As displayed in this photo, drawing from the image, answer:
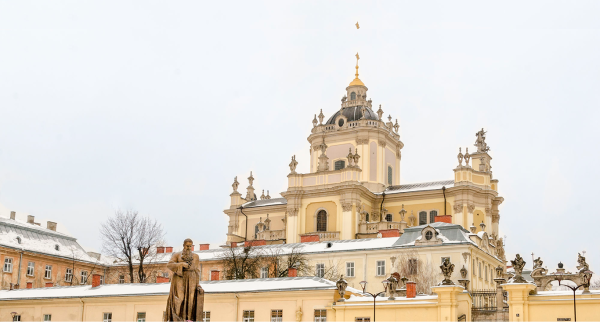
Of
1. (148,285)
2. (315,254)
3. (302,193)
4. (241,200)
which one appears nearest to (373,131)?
(302,193)

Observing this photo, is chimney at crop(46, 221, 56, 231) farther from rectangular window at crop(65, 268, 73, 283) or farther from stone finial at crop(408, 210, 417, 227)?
stone finial at crop(408, 210, 417, 227)

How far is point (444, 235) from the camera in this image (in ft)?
155

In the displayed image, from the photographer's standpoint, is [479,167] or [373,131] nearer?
[479,167]

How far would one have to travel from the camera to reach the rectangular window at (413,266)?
46.1 metres

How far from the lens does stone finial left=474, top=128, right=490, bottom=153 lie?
225ft

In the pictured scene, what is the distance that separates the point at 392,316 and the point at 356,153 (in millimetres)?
37381

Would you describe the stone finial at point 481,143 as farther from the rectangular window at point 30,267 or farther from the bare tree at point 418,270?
the rectangular window at point 30,267

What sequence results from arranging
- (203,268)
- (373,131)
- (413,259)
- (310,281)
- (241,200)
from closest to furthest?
(310,281), (413,259), (203,268), (373,131), (241,200)

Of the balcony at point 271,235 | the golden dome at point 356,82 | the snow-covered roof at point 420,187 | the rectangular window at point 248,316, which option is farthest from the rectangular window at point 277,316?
the golden dome at point 356,82

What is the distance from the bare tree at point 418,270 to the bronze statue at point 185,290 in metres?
30.7

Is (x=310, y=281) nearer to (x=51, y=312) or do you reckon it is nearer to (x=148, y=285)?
(x=148, y=285)

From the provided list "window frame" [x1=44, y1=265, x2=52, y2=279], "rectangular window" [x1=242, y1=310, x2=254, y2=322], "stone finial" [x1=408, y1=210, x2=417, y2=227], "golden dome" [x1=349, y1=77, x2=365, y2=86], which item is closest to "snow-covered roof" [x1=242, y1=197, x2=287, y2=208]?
"stone finial" [x1=408, y1=210, x2=417, y2=227]

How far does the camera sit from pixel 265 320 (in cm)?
3512

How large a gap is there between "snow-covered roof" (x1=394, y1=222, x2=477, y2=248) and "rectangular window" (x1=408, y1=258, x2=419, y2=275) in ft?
3.54
